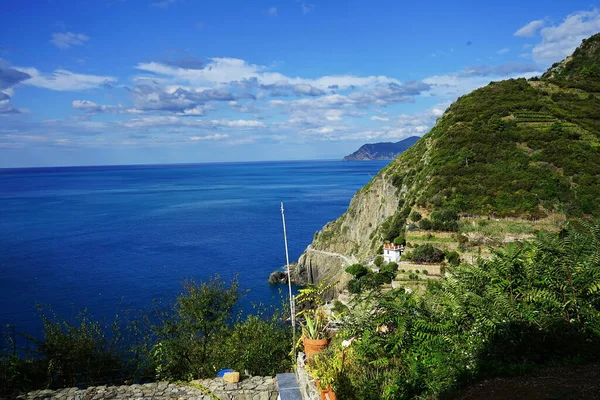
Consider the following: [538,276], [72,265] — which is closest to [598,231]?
[538,276]

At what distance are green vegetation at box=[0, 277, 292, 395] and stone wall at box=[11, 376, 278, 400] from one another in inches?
63.3

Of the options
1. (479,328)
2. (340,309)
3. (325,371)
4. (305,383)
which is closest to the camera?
(325,371)

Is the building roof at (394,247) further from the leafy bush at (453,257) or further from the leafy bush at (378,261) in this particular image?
the leafy bush at (453,257)

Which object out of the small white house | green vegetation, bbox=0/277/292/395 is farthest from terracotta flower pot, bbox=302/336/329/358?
the small white house

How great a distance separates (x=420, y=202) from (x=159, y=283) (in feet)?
105

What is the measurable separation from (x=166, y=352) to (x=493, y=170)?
38254 millimetres

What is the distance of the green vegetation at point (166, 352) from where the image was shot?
12758mm

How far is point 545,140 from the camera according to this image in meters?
45.0

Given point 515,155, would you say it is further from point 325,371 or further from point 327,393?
point 327,393

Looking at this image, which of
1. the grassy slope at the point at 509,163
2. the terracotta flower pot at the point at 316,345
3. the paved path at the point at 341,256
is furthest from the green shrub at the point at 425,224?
the terracotta flower pot at the point at 316,345

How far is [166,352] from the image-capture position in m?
14.3

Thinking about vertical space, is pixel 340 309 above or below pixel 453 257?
above

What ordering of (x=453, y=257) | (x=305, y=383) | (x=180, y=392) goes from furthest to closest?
(x=453, y=257) → (x=180, y=392) → (x=305, y=383)

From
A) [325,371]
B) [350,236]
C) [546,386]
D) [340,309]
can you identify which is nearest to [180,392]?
[325,371]
